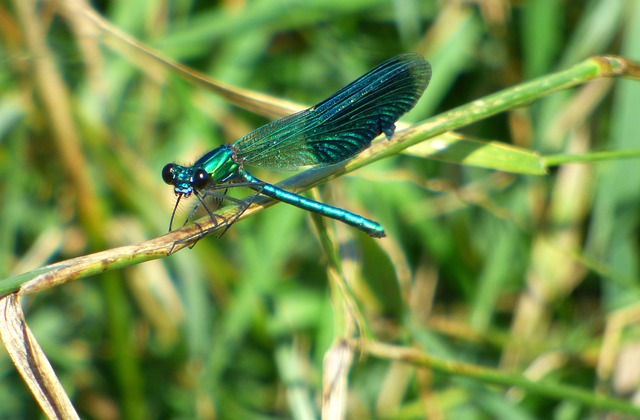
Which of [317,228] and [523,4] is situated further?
[523,4]

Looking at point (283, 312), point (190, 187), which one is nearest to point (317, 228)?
point (190, 187)

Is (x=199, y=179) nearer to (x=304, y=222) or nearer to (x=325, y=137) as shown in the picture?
(x=325, y=137)

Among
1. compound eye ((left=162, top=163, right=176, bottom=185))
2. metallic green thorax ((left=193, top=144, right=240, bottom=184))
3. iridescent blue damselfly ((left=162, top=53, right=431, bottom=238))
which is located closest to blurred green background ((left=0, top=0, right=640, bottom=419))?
iridescent blue damselfly ((left=162, top=53, right=431, bottom=238))

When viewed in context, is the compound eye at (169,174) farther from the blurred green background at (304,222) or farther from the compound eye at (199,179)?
the blurred green background at (304,222)

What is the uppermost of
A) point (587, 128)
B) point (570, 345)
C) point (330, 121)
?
point (587, 128)

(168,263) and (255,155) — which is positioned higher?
(168,263)

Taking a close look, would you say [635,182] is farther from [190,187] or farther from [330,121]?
[190,187]
